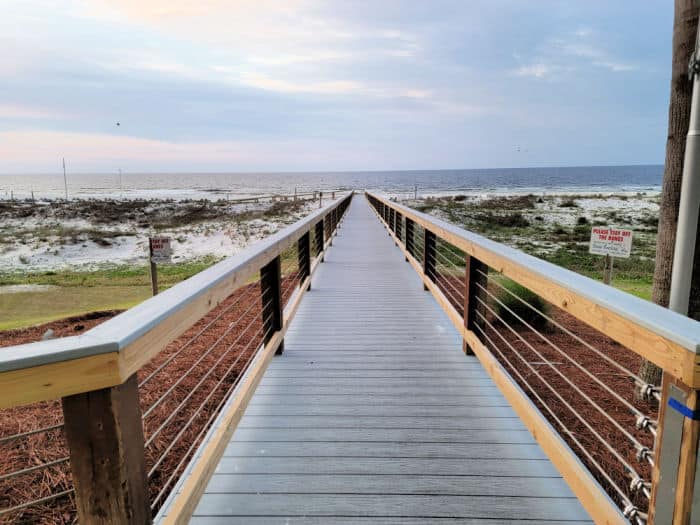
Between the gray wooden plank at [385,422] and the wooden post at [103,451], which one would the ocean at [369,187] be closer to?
the gray wooden plank at [385,422]

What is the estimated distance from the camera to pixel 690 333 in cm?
97

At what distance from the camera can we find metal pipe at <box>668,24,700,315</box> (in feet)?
8.10

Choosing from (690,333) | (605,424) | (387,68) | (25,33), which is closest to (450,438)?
(690,333)

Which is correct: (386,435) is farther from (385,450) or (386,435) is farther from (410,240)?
(410,240)

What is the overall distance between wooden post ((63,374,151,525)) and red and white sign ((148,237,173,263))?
552 centimetres

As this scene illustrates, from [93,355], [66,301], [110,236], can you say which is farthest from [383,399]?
[110,236]

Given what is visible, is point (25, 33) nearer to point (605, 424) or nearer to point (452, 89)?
point (605, 424)

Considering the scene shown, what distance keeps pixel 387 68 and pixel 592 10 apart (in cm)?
1557

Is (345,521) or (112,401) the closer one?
(112,401)

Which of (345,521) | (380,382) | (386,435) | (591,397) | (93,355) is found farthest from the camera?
(591,397)

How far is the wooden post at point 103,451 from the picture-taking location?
36.4 inches

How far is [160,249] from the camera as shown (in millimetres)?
6184

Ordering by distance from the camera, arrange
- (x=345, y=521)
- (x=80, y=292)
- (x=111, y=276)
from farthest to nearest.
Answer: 1. (x=111, y=276)
2. (x=80, y=292)
3. (x=345, y=521)

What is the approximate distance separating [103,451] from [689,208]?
3.10 m
